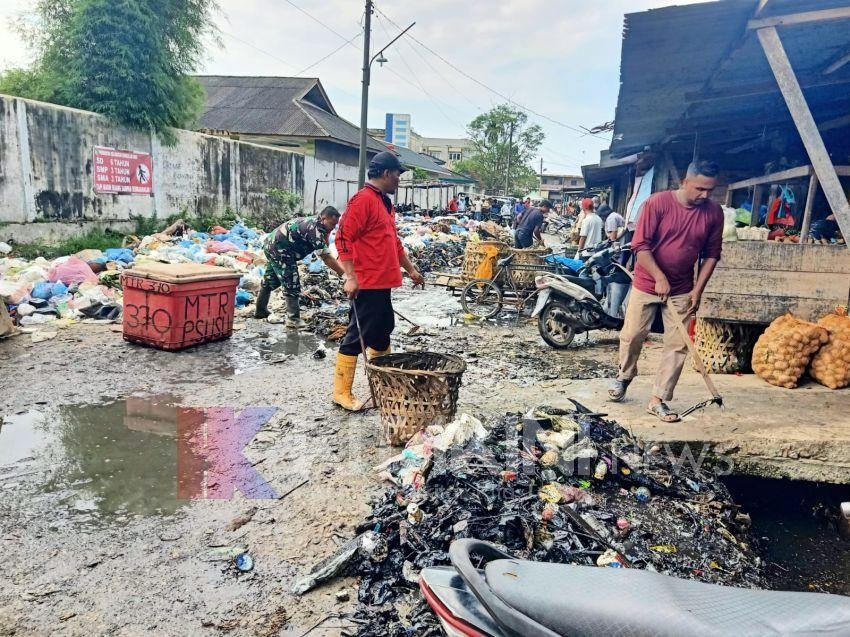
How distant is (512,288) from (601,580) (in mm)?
8331

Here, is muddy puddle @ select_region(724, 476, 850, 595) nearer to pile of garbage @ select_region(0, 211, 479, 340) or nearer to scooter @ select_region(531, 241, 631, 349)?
scooter @ select_region(531, 241, 631, 349)

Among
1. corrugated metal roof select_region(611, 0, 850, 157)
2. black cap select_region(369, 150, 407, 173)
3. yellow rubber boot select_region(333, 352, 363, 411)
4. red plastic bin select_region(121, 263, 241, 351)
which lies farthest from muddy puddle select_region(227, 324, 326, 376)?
corrugated metal roof select_region(611, 0, 850, 157)

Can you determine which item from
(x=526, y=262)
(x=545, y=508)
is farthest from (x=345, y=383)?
(x=526, y=262)

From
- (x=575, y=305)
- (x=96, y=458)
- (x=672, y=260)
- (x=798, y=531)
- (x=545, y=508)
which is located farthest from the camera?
(x=575, y=305)

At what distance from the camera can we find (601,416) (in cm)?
392

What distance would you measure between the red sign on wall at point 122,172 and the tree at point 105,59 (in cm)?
65

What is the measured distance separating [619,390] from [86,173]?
33.3 feet

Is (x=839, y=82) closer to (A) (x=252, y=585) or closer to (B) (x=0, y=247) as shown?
(A) (x=252, y=585)

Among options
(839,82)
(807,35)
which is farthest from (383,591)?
(839,82)

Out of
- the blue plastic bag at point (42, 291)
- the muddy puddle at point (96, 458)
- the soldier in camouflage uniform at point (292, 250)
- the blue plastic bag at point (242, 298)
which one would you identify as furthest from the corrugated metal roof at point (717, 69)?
the blue plastic bag at point (42, 291)

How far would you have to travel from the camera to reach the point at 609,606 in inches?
43.0

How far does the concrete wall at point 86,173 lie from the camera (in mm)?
8859

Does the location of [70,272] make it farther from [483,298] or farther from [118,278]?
[483,298]

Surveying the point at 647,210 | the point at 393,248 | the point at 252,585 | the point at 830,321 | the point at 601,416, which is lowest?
the point at 252,585
